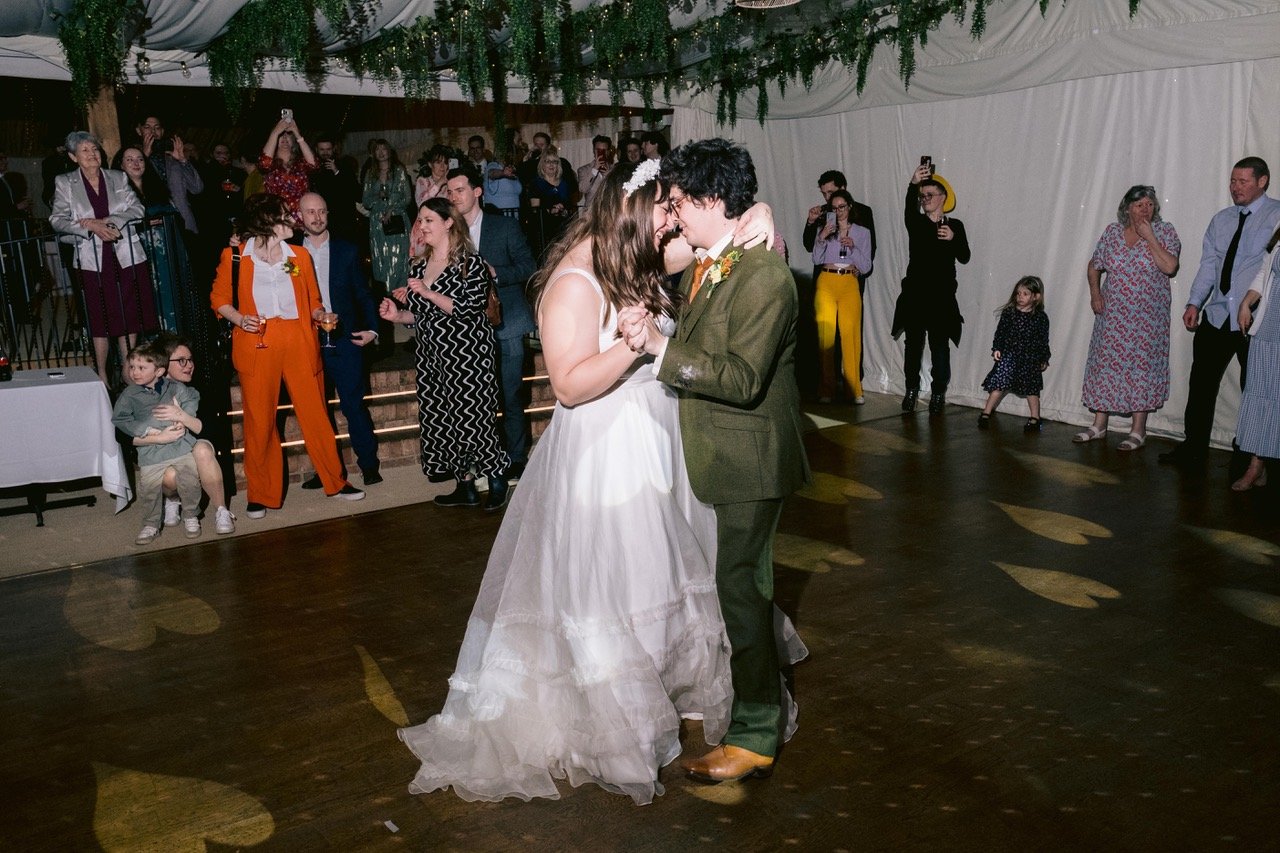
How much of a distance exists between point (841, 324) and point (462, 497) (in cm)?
352

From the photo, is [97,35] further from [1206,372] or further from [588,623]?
[1206,372]

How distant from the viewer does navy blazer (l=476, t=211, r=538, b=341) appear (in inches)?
224

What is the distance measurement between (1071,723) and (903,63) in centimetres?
555

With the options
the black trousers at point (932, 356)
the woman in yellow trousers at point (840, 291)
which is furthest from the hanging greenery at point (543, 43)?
the black trousers at point (932, 356)

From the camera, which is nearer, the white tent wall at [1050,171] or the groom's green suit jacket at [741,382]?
the groom's green suit jacket at [741,382]

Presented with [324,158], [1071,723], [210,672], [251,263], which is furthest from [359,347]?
[1071,723]

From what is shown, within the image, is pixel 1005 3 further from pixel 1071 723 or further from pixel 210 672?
pixel 210 672

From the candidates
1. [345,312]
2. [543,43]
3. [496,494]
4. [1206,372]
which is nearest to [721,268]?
[496,494]

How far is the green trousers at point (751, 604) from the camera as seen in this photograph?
257 centimetres

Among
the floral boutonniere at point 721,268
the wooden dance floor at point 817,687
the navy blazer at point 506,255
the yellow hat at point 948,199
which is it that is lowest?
the wooden dance floor at point 817,687

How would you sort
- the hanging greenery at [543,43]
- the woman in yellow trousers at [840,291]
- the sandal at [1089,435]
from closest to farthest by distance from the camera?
the hanging greenery at [543,43]
the sandal at [1089,435]
the woman in yellow trousers at [840,291]

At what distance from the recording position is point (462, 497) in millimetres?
5629

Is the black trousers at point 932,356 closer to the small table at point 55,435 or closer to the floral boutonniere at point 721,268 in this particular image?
the small table at point 55,435

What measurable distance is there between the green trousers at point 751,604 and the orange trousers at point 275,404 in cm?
350
